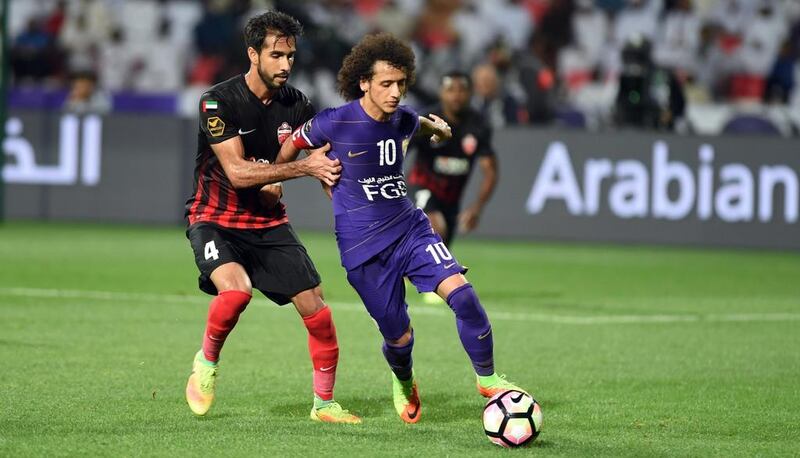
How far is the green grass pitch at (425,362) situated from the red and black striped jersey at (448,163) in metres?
1.09

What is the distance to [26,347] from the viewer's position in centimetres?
981

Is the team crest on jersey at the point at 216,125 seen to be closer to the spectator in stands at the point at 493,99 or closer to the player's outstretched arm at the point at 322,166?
the player's outstretched arm at the point at 322,166

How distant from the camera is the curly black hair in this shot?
720 cm

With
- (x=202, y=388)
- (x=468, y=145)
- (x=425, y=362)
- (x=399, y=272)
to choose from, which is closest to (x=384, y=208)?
(x=399, y=272)

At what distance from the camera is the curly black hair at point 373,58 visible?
23.6 ft

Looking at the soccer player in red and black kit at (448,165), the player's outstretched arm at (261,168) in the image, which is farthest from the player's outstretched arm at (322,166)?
the soccer player in red and black kit at (448,165)

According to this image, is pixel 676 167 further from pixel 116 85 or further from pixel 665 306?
pixel 116 85

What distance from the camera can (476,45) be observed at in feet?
77.7

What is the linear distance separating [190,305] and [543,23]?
12341 mm

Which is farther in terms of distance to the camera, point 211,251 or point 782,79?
point 782,79

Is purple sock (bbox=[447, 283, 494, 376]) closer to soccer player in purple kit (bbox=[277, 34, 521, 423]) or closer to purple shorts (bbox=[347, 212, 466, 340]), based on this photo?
soccer player in purple kit (bbox=[277, 34, 521, 423])

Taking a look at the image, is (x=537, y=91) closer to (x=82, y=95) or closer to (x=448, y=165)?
(x=82, y=95)

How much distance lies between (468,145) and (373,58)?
6365mm

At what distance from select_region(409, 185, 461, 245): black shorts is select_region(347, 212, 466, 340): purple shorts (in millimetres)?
5900
